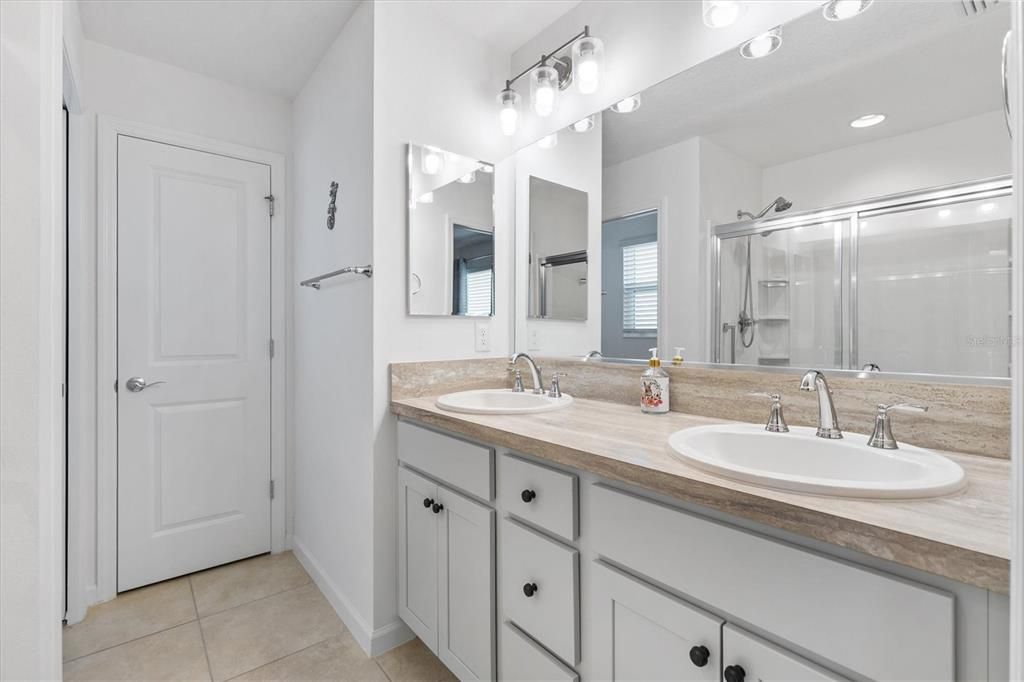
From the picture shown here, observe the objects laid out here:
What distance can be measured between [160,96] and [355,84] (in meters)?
1.08

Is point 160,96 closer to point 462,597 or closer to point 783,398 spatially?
point 462,597

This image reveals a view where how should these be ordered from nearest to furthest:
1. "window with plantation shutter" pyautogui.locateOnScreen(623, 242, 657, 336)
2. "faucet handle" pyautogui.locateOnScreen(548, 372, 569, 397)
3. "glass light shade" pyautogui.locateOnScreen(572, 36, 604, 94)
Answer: "window with plantation shutter" pyautogui.locateOnScreen(623, 242, 657, 336) → "glass light shade" pyautogui.locateOnScreen(572, 36, 604, 94) → "faucet handle" pyautogui.locateOnScreen(548, 372, 569, 397)

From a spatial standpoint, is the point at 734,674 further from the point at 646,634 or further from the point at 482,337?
the point at 482,337

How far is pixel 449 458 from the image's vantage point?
1484 mm

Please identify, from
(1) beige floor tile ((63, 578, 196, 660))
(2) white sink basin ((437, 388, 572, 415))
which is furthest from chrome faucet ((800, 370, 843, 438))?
(1) beige floor tile ((63, 578, 196, 660))

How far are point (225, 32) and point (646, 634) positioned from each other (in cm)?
258

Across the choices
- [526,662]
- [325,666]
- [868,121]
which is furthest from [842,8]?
[325,666]

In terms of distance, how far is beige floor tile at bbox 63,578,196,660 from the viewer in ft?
6.00

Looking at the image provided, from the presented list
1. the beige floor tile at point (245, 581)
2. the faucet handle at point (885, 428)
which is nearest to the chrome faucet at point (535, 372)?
the faucet handle at point (885, 428)

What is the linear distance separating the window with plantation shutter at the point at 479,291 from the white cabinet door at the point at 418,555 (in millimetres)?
718

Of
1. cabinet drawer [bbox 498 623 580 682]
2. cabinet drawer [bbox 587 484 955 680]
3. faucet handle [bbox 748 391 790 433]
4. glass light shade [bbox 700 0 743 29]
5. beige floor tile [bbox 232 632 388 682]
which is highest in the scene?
glass light shade [bbox 700 0 743 29]

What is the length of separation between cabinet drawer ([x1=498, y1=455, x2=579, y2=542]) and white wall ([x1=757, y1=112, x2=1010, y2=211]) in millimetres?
922

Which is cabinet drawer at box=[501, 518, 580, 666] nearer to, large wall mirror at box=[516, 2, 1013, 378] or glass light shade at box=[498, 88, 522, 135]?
large wall mirror at box=[516, 2, 1013, 378]

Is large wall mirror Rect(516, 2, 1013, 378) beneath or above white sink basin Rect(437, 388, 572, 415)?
above
